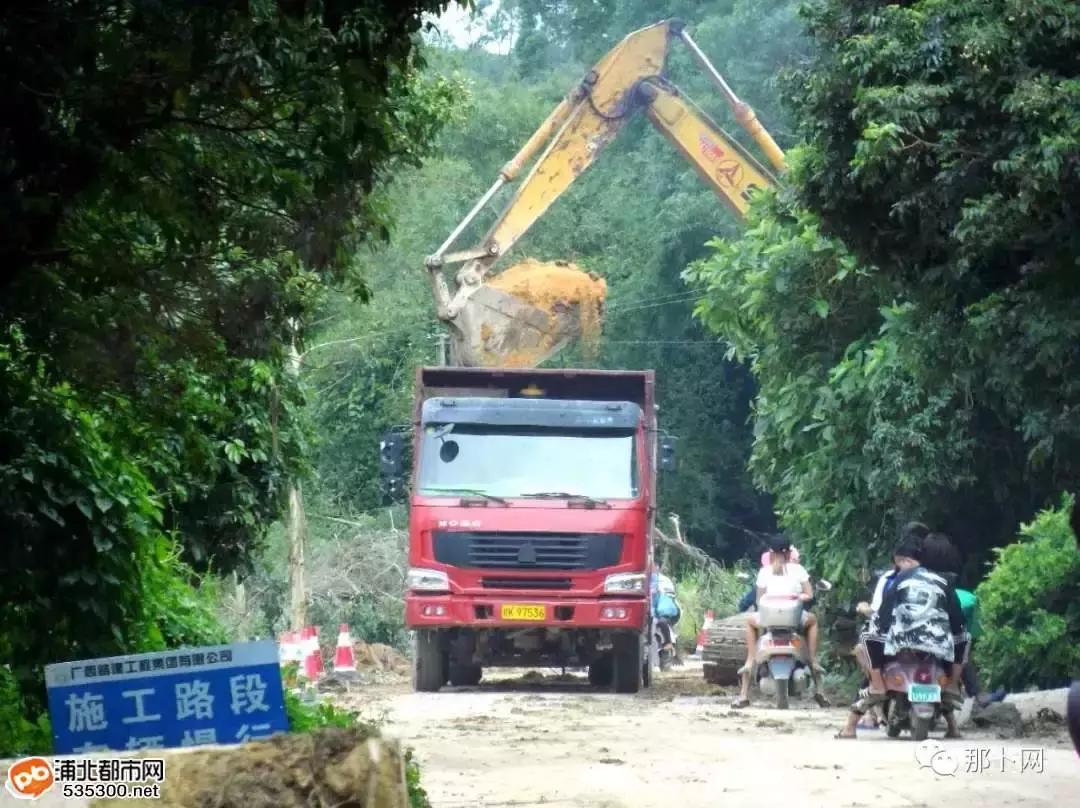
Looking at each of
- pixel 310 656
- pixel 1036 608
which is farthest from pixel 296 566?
pixel 1036 608

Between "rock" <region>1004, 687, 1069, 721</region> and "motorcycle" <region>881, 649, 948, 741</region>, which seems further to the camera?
"rock" <region>1004, 687, 1069, 721</region>

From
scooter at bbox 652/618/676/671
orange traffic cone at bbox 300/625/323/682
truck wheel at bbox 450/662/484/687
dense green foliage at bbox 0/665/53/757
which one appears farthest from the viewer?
scooter at bbox 652/618/676/671

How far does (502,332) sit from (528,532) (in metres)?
4.73

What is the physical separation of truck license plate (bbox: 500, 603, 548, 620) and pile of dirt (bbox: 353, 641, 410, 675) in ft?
24.5

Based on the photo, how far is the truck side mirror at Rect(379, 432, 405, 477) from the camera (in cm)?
2012

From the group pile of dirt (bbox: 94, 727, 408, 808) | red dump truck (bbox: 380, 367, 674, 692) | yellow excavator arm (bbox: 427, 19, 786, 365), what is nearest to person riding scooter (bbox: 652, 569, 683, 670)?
yellow excavator arm (bbox: 427, 19, 786, 365)

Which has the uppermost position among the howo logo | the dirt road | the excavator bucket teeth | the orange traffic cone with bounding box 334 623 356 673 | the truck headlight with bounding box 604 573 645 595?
the excavator bucket teeth

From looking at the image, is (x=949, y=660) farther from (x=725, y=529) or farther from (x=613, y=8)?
(x=613, y=8)

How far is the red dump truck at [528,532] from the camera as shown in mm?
18891

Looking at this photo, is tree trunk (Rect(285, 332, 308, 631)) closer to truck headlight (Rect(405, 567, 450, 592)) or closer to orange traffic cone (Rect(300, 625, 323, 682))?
orange traffic cone (Rect(300, 625, 323, 682))

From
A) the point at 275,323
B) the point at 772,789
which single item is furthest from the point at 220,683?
the point at 772,789

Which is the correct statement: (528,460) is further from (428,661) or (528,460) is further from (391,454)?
(428,661)

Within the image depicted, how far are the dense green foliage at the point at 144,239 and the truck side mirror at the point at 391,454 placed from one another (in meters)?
8.14

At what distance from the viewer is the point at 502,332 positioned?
23.1 meters
